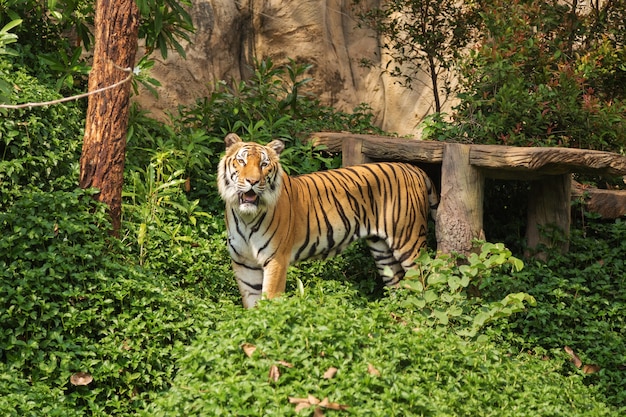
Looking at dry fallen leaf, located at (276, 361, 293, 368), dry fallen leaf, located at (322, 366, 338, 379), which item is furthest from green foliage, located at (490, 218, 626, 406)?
dry fallen leaf, located at (276, 361, 293, 368)

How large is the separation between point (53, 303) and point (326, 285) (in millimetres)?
2280

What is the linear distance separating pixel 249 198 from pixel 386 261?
144 cm

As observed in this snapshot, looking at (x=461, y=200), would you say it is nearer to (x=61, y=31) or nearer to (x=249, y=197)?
(x=249, y=197)

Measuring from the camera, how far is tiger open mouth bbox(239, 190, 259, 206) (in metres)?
6.21

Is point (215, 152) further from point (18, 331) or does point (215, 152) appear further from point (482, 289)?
point (18, 331)

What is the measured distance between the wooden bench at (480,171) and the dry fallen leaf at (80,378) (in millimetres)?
2857

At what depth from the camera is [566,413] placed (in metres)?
4.79

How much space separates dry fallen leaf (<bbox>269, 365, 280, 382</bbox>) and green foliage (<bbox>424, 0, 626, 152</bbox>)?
4.07m

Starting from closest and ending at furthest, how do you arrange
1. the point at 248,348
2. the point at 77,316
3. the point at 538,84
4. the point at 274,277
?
the point at 248,348 < the point at 77,316 < the point at 274,277 < the point at 538,84

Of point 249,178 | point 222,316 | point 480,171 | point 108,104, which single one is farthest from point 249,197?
point 480,171

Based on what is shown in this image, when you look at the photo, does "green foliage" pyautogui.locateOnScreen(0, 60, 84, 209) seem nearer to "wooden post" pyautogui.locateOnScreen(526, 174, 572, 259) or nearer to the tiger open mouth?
the tiger open mouth

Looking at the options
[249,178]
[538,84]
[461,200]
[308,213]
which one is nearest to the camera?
[249,178]

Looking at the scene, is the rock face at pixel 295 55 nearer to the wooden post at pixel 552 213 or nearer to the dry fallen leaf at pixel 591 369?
the wooden post at pixel 552 213

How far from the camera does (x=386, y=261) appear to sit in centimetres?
711
